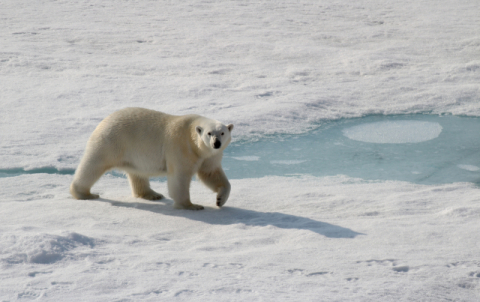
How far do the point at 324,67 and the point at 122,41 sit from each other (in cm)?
409

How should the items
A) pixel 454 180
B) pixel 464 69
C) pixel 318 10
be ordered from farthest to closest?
pixel 318 10, pixel 464 69, pixel 454 180

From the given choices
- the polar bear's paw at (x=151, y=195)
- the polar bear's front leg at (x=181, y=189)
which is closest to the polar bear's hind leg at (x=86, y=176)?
the polar bear's paw at (x=151, y=195)

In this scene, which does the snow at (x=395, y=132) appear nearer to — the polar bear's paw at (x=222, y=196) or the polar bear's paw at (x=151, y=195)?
the polar bear's paw at (x=222, y=196)

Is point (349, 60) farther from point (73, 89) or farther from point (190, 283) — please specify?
point (190, 283)

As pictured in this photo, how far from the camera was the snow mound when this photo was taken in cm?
268

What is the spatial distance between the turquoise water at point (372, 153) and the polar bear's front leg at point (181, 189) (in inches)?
40.7

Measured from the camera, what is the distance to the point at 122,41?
34.0 ft

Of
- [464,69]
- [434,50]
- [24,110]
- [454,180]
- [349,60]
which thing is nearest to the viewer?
[454,180]

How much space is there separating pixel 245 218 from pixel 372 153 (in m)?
2.25

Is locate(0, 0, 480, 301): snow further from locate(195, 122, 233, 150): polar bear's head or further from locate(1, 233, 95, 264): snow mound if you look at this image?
locate(195, 122, 233, 150): polar bear's head

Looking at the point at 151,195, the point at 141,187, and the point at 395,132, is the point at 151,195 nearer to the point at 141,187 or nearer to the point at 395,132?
the point at 141,187

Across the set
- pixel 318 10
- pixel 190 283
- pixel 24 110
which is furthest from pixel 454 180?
pixel 318 10

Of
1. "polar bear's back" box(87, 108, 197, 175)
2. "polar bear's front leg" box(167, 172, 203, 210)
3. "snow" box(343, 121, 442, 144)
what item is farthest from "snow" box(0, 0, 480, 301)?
"snow" box(343, 121, 442, 144)

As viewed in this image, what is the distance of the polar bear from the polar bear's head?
0.31 feet
